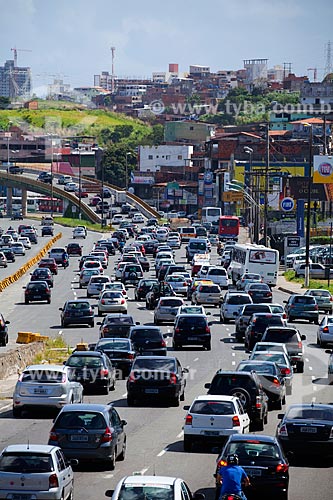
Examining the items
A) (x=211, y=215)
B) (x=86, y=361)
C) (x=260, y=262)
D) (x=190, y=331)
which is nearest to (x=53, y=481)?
(x=86, y=361)

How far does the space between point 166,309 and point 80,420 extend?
3470cm

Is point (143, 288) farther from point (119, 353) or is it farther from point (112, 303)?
point (119, 353)

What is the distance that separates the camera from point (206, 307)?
221 ft

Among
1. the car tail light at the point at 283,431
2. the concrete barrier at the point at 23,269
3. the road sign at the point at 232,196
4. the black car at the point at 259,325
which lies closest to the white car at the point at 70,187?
the road sign at the point at 232,196

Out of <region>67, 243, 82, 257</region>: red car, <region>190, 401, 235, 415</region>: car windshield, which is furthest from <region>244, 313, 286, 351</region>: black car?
<region>67, 243, 82, 257</region>: red car

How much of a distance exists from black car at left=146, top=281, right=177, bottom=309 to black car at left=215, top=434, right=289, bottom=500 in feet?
145

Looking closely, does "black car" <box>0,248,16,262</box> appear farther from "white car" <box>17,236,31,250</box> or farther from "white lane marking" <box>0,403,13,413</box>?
"white lane marking" <box>0,403,13,413</box>

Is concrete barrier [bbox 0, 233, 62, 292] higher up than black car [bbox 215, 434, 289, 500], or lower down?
lower down

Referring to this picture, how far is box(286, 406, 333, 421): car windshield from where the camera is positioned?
24.6 m

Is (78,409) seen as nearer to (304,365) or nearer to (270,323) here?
(304,365)

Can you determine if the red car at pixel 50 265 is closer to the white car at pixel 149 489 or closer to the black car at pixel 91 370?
the black car at pixel 91 370

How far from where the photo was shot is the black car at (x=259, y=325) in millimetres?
47312

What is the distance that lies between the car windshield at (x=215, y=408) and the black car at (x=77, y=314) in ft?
102

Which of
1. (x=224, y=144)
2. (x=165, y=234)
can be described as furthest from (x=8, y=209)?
(x=165, y=234)
